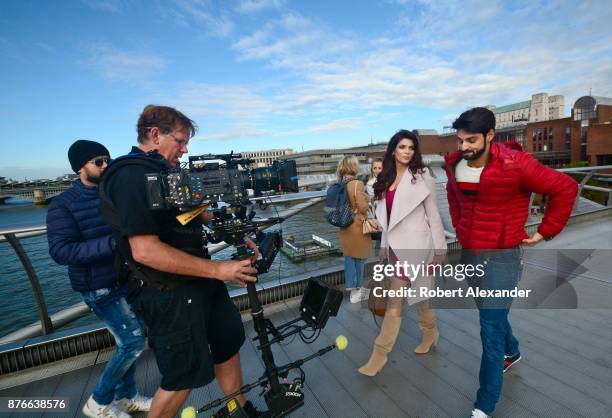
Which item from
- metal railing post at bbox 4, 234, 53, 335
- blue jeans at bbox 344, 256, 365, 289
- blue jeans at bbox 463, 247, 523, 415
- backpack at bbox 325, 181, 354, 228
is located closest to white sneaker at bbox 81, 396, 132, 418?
metal railing post at bbox 4, 234, 53, 335

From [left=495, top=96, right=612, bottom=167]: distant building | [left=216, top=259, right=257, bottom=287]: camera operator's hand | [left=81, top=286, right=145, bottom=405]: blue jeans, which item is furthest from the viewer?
[left=495, top=96, right=612, bottom=167]: distant building

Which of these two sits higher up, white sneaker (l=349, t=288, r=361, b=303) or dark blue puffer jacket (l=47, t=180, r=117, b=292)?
dark blue puffer jacket (l=47, t=180, r=117, b=292)

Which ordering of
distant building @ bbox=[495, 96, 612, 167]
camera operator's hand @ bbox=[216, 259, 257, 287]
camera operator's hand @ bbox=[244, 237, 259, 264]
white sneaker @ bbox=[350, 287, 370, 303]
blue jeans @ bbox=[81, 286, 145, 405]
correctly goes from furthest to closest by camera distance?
distant building @ bbox=[495, 96, 612, 167] < white sneaker @ bbox=[350, 287, 370, 303] < blue jeans @ bbox=[81, 286, 145, 405] < camera operator's hand @ bbox=[244, 237, 259, 264] < camera operator's hand @ bbox=[216, 259, 257, 287]

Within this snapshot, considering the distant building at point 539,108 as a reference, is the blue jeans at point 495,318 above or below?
below

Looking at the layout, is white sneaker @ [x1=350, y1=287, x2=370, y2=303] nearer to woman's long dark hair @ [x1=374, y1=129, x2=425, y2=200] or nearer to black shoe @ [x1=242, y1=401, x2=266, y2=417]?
woman's long dark hair @ [x1=374, y1=129, x2=425, y2=200]

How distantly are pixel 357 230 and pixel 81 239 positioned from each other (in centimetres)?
278

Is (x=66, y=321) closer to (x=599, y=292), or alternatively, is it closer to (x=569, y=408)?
(x=569, y=408)

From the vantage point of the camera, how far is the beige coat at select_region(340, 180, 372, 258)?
370 centimetres

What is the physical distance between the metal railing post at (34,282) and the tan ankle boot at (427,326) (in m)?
3.22

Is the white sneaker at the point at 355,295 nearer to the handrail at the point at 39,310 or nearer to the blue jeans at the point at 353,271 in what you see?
the blue jeans at the point at 353,271

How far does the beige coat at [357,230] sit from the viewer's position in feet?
12.1

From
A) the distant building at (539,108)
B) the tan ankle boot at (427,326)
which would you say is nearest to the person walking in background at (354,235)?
the tan ankle boot at (427,326)

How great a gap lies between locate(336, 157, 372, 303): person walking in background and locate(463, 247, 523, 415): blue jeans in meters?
1.86

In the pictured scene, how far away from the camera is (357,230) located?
3811mm
